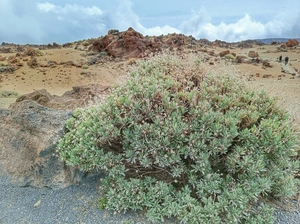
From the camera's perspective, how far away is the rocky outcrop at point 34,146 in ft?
14.8

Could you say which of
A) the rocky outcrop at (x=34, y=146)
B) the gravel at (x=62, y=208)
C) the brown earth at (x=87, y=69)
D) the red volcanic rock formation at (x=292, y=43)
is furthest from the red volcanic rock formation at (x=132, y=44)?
the red volcanic rock formation at (x=292, y=43)

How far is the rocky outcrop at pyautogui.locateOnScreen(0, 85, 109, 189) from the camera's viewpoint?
14.8 ft

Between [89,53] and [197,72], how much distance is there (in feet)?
73.7

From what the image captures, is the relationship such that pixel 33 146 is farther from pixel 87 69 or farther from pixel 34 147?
pixel 87 69

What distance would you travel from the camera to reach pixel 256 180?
134 inches

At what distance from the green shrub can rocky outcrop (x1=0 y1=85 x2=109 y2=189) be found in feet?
1.64

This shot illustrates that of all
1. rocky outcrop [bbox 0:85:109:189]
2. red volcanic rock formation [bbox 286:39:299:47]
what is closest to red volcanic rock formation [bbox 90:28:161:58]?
rocky outcrop [bbox 0:85:109:189]

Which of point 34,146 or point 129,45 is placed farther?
point 129,45

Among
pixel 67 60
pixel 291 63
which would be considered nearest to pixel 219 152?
pixel 67 60

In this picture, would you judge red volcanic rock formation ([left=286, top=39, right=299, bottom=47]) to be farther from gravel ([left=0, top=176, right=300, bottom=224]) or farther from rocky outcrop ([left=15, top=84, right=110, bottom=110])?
gravel ([left=0, top=176, right=300, bottom=224])

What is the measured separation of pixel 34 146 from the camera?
190 inches

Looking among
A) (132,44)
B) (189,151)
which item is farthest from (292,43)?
(189,151)

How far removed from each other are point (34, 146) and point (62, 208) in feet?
4.72

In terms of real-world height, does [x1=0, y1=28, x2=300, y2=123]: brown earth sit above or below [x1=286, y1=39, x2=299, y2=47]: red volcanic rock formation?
above
